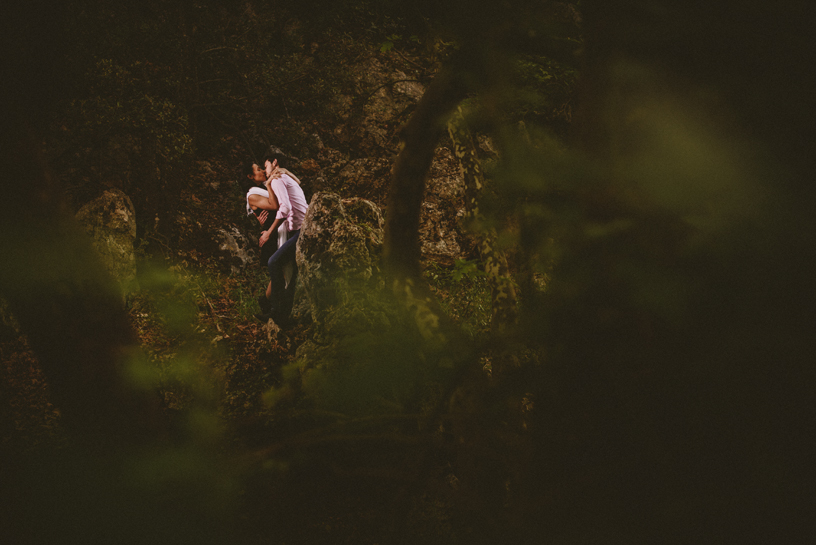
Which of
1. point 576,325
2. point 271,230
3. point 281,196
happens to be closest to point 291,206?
point 281,196

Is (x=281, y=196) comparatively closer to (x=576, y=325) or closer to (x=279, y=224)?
(x=279, y=224)

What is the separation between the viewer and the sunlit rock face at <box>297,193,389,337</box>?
17.0ft

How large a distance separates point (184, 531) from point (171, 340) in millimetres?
4912

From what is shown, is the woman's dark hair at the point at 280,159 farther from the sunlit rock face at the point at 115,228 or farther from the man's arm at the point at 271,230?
the sunlit rock face at the point at 115,228

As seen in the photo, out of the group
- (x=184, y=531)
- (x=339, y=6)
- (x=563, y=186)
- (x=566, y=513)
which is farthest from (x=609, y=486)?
(x=339, y=6)

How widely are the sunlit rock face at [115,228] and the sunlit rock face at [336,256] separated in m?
2.10

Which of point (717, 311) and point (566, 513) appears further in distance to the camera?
point (566, 513)

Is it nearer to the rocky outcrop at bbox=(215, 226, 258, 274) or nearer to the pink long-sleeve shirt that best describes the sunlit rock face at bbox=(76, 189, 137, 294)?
the rocky outcrop at bbox=(215, 226, 258, 274)

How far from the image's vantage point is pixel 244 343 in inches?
235

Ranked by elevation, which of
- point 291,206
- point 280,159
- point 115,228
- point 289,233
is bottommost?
point 115,228

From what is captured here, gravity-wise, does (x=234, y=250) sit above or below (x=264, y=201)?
below

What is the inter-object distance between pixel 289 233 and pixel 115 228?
2160mm

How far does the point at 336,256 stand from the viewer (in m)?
5.29

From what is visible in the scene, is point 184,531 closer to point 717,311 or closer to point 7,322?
point 717,311
